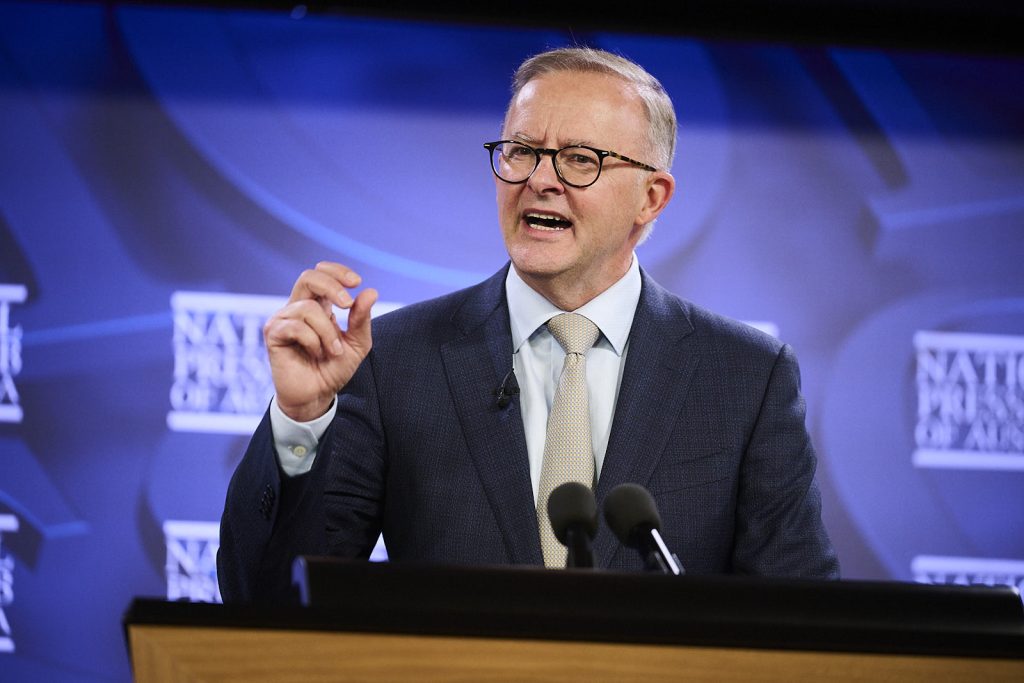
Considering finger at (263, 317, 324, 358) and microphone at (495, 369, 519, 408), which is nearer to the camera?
finger at (263, 317, 324, 358)

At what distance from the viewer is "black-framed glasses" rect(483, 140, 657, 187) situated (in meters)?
2.35

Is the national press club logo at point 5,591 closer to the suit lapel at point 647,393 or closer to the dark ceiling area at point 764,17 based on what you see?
the dark ceiling area at point 764,17

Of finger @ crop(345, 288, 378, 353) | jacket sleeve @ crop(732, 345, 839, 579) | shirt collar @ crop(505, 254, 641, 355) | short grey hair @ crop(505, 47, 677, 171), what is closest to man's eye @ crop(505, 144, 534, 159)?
short grey hair @ crop(505, 47, 677, 171)

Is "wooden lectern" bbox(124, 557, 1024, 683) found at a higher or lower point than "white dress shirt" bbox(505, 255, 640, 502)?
lower

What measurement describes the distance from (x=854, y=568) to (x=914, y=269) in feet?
2.98

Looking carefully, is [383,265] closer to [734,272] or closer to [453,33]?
[453,33]

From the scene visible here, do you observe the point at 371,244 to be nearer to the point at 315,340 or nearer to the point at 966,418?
the point at 315,340

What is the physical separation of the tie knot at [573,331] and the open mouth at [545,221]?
17 cm

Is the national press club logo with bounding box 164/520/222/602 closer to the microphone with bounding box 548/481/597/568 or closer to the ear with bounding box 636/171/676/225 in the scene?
the ear with bounding box 636/171/676/225

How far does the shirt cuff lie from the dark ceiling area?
197 centimetres

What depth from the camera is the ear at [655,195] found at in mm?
2537

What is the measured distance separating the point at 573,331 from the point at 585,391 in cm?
15

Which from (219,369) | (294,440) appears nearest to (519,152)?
(294,440)

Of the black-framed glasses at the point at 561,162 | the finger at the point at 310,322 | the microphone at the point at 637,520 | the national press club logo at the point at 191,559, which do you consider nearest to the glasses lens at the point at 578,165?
the black-framed glasses at the point at 561,162
